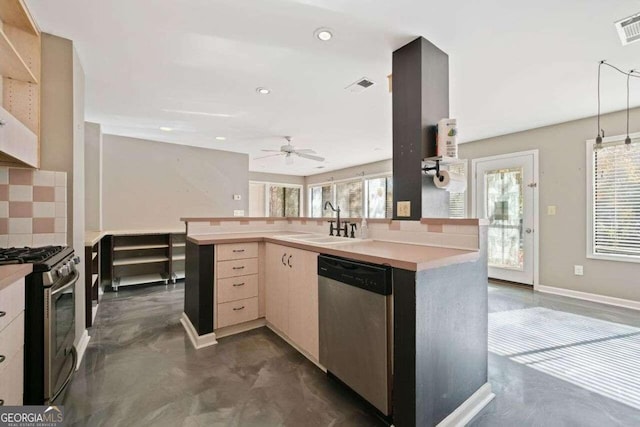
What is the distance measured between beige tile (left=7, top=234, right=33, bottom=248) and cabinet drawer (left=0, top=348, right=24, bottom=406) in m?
0.97

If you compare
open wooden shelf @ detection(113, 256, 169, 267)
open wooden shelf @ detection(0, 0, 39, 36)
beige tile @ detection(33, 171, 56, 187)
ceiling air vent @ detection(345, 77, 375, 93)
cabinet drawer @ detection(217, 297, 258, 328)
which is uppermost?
ceiling air vent @ detection(345, 77, 375, 93)

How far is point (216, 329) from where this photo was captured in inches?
96.4

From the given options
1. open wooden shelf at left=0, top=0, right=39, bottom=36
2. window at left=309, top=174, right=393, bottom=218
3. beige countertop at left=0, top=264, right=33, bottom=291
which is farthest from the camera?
window at left=309, top=174, right=393, bottom=218

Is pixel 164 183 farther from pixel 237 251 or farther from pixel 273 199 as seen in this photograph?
pixel 273 199

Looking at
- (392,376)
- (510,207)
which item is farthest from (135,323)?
(510,207)

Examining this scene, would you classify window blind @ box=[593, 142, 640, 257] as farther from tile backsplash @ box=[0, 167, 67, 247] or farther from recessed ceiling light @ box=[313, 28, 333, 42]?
tile backsplash @ box=[0, 167, 67, 247]

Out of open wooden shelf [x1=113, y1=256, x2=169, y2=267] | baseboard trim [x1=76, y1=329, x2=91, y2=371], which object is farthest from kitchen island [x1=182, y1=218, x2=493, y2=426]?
open wooden shelf [x1=113, y1=256, x2=169, y2=267]

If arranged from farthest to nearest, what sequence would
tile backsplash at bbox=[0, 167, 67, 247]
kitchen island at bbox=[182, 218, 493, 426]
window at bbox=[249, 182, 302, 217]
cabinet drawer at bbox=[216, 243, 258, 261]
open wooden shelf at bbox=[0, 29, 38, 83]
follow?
1. window at bbox=[249, 182, 302, 217]
2. cabinet drawer at bbox=[216, 243, 258, 261]
3. tile backsplash at bbox=[0, 167, 67, 247]
4. open wooden shelf at bbox=[0, 29, 38, 83]
5. kitchen island at bbox=[182, 218, 493, 426]

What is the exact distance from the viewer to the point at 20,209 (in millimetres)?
1894

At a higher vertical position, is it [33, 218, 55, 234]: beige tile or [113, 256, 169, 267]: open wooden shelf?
[33, 218, 55, 234]: beige tile

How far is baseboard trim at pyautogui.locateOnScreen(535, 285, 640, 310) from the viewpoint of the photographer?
3320 millimetres

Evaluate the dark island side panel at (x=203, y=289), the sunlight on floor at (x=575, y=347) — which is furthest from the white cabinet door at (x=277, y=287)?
the sunlight on floor at (x=575, y=347)

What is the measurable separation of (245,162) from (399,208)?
4647 millimetres

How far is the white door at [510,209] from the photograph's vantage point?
13.6 ft
